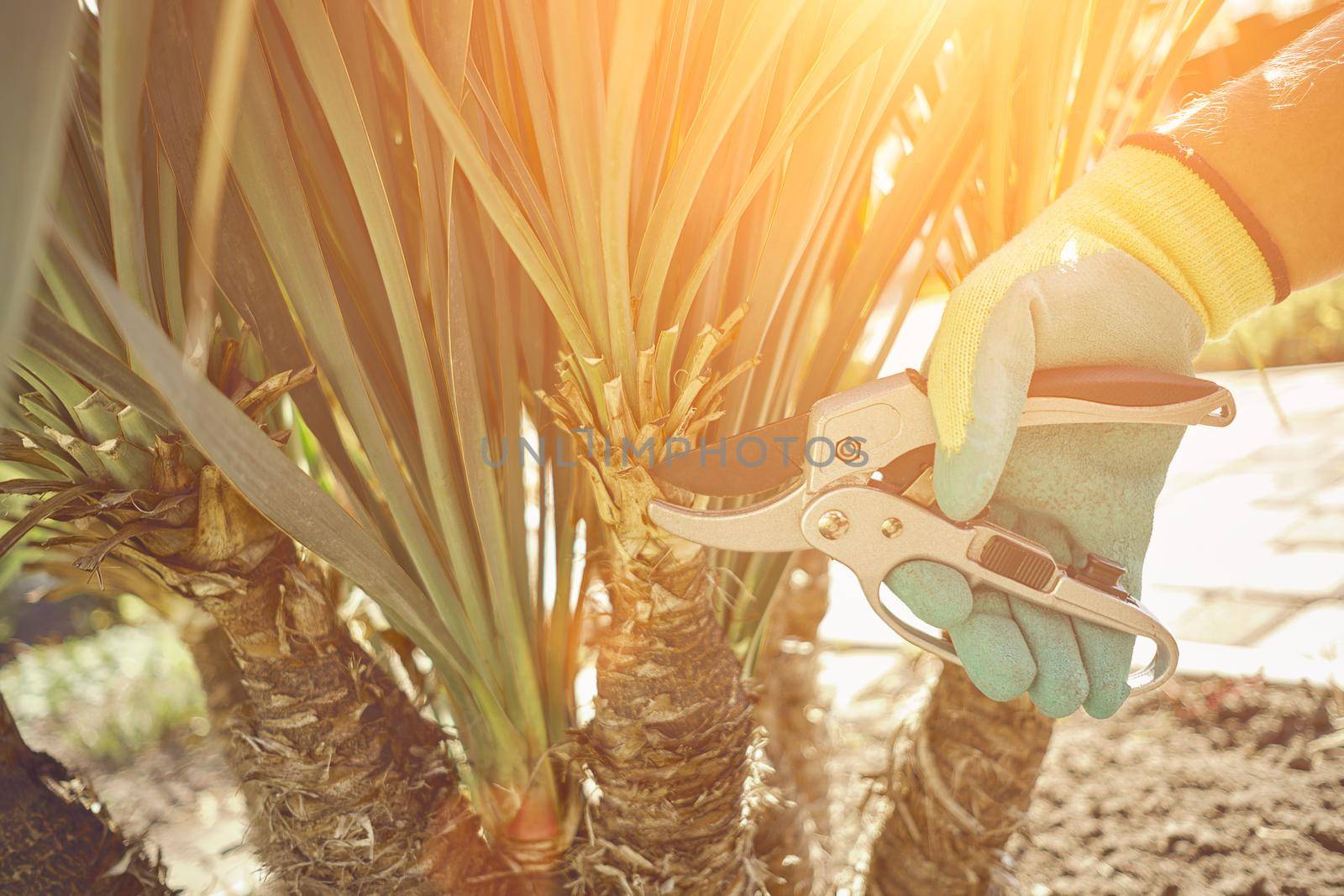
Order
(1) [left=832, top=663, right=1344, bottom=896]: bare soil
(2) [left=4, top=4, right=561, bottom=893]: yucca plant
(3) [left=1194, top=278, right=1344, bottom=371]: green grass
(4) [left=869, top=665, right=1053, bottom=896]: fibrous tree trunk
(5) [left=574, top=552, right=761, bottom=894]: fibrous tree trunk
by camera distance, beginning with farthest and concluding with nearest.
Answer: (3) [left=1194, top=278, right=1344, bottom=371]: green grass < (1) [left=832, top=663, right=1344, bottom=896]: bare soil < (4) [left=869, top=665, right=1053, bottom=896]: fibrous tree trunk < (5) [left=574, top=552, right=761, bottom=894]: fibrous tree trunk < (2) [left=4, top=4, right=561, bottom=893]: yucca plant

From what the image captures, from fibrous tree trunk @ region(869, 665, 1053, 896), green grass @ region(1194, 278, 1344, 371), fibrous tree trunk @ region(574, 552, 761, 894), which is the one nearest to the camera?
fibrous tree trunk @ region(574, 552, 761, 894)

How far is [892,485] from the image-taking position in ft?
2.51

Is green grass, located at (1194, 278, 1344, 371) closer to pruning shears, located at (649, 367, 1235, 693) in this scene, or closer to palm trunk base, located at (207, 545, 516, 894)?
pruning shears, located at (649, 367, 1235, 693)

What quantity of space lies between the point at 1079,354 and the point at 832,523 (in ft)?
0.92

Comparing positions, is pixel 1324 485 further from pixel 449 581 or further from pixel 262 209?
pixel 262 209

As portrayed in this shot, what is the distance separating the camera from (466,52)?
0.49 m

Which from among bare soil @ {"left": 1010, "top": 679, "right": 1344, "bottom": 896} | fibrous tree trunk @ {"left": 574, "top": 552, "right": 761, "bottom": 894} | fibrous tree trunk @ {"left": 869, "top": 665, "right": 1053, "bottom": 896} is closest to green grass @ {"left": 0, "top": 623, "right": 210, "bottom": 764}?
fibrous tree trunk @ {"left": 574, "top": 552, "right": 761, "bottom": 894}

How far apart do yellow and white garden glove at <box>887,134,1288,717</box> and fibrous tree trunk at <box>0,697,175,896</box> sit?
82 cm

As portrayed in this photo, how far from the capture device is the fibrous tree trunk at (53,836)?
699 mm

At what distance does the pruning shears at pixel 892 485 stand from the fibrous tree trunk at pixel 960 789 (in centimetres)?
28

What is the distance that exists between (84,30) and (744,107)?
50 cm

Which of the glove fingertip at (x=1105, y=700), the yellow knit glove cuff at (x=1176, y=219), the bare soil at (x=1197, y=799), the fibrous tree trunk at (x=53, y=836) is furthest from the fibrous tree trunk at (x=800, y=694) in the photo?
the fibrous tree trunk at (x=53, y=836)

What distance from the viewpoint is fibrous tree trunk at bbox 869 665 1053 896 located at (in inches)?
40.1

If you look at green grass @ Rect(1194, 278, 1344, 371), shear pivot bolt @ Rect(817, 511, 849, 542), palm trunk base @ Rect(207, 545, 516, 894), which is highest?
green grass @ Rect(1194, 278, 1344, 371)
